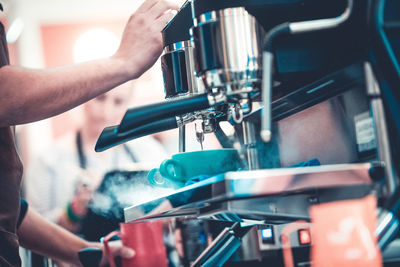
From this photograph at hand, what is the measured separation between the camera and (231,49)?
591mm

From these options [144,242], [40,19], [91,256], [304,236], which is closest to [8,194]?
[91,256]

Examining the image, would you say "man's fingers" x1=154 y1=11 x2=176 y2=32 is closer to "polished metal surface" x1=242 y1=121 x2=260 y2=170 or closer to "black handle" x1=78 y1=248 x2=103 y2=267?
"polished metal surface" x1=242 y1=121 x2=260 y2=170

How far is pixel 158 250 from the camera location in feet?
3.66

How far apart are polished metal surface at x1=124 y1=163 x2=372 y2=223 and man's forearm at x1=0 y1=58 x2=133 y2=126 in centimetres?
32

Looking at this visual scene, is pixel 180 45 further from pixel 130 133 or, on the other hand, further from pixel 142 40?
pixel 130 133

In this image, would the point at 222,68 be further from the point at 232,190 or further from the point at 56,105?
the point at 56,105

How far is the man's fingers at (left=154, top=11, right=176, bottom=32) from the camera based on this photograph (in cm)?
87

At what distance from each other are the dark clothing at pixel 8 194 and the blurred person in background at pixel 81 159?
4.94 feet

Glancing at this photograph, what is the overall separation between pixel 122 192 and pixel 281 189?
0.84m

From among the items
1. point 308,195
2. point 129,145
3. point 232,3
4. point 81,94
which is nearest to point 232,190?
point 308,195

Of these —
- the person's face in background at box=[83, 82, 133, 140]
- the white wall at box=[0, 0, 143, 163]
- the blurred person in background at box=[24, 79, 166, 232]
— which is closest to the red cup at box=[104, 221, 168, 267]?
the blurred person in background at box=[24, 79, 166, 232]

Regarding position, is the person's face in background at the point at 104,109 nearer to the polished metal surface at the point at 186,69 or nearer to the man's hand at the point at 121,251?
the man's hand at the point at 121,251

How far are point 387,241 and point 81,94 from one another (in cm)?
53

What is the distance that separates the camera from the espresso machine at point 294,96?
0.53 metres
